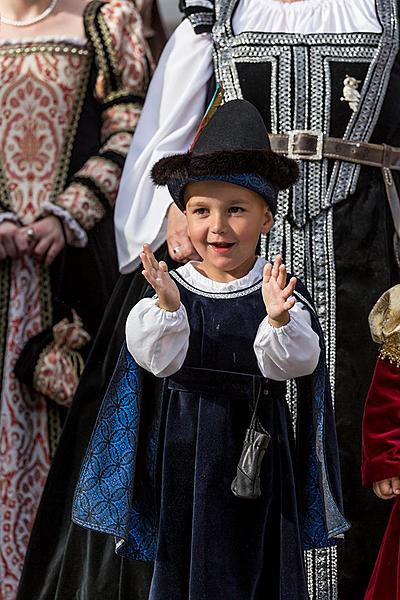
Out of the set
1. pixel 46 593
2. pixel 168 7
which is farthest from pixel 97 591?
pixel 168 7

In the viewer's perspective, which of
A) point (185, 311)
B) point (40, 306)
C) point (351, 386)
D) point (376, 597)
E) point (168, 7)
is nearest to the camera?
point (185, 311)

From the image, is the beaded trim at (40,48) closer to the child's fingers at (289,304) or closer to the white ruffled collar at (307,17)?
Result: the white ruffled collar at (307,17)

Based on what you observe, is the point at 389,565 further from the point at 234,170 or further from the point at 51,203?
the point at 51,203

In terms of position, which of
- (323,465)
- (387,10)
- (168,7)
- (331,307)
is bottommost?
(323,465)

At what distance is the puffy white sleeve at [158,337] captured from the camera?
3.12 m

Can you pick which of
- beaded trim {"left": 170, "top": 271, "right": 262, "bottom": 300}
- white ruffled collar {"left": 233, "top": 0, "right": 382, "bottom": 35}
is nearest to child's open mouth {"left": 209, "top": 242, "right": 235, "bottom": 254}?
beaded trim {"left": 170, "top": 271, "right": 262, "bottom": 300}

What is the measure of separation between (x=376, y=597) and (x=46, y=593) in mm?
1066

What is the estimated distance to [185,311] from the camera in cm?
318

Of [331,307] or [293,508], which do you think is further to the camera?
[331,307]

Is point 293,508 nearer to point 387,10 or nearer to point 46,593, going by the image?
point 46,593

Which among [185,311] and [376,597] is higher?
[185,311]

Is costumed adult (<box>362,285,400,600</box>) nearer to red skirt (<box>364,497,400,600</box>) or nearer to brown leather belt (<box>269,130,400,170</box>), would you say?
red skirt (<box>364,497,400,600</box>)

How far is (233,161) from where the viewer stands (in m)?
3.22

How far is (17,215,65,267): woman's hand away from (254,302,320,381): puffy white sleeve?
1.41m
